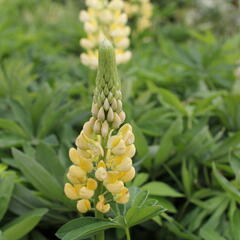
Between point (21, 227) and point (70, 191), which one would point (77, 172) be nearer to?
point (70, 191)

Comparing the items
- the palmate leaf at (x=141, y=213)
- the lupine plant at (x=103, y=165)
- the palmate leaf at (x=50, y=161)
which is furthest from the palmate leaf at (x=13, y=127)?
the palmate leaf at (x=141, y=213)

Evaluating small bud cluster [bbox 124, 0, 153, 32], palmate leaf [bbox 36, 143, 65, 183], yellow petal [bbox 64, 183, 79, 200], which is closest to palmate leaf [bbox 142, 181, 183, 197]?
palmate leaf [bbox 36, 143, 65, 183]

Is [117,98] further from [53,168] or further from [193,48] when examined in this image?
[193,48]

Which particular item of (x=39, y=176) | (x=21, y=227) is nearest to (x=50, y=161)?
(x=39, y=176)

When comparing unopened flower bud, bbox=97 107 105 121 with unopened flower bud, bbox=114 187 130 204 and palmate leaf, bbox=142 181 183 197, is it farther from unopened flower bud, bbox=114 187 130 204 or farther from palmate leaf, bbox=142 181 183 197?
palmate leaf, bbox=142 181 183 197

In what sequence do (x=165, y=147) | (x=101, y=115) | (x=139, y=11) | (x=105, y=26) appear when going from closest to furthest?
1. (x=101, y=115)
2. (x=165, y=147)
3. (x=105, y=26)
4. (x=139, y=11)

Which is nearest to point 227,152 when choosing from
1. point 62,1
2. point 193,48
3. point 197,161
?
point 197,161
